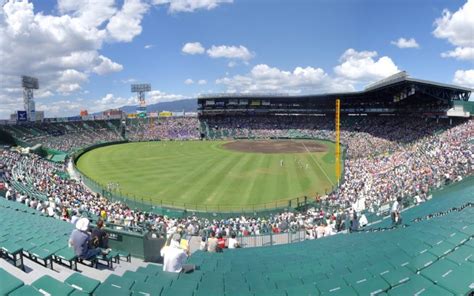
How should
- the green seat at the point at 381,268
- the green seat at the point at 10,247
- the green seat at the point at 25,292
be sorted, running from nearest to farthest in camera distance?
the green seat at the point at 25,292 < the green seat at the point at 381,268 < the green seat at the point at 10,247

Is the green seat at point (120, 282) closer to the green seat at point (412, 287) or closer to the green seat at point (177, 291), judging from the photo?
the green seat at point (177, 291)

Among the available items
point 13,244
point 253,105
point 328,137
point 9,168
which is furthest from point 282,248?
point 253,105

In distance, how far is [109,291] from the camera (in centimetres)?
602

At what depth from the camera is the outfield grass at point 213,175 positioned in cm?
3262

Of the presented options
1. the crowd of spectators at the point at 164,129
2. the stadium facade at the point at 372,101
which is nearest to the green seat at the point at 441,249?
the stadium facade at the point at 372,101

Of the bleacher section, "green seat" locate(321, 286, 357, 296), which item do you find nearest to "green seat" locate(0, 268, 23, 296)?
the bleacher section

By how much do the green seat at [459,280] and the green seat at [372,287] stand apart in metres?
0.86

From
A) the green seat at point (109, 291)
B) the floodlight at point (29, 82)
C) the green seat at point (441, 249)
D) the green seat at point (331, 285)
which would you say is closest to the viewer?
the green seat at point (109, 291)

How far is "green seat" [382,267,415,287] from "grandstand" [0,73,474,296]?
0.06 ft

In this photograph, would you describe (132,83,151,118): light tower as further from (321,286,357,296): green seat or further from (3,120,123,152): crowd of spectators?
(321,286,357,296): green seat

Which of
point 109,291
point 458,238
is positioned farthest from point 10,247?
point 458,238

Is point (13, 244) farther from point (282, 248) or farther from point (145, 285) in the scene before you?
point (282, 248)

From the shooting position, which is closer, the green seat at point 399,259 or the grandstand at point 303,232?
the grandstand at point 303,232

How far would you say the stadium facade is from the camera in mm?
49213
